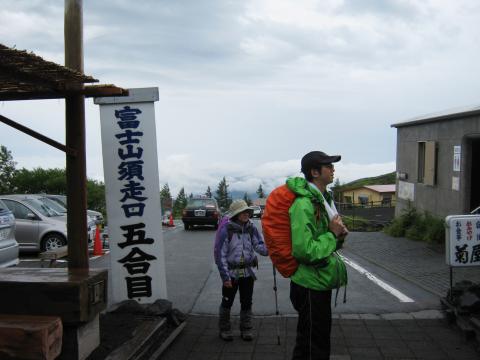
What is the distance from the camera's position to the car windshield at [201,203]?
23.4 metres

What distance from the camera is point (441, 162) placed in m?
14.5

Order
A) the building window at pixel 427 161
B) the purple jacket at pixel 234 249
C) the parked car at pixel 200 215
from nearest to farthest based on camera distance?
1. the purple jacket at pixel 234 249
2. the building window at pixel 427 161
3. the parked car at pixel 200 215

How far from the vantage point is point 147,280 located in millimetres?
6484

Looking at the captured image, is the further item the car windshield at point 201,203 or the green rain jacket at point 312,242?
the car windshield at point 201,203

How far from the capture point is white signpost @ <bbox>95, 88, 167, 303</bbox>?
6.36 meters

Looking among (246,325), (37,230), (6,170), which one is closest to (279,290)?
(246,325)

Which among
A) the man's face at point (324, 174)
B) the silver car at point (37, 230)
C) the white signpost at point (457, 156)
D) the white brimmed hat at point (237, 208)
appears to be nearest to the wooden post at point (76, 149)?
the white brimmed hat at point (237, 208)

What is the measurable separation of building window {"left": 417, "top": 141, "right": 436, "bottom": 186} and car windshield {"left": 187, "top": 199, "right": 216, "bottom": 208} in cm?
1010

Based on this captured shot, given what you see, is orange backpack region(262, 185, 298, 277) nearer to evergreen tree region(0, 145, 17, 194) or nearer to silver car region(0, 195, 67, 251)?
silver car region(0, 195, 67, 251)

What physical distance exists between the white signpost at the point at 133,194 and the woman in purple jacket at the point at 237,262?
1.06 m

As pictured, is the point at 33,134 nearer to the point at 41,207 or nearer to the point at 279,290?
the point at 279,290

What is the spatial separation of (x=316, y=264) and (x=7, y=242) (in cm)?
643

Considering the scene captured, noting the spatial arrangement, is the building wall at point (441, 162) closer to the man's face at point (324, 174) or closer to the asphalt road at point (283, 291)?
the asphalt road at point (283, 291)

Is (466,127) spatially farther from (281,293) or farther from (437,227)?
(281,293)
